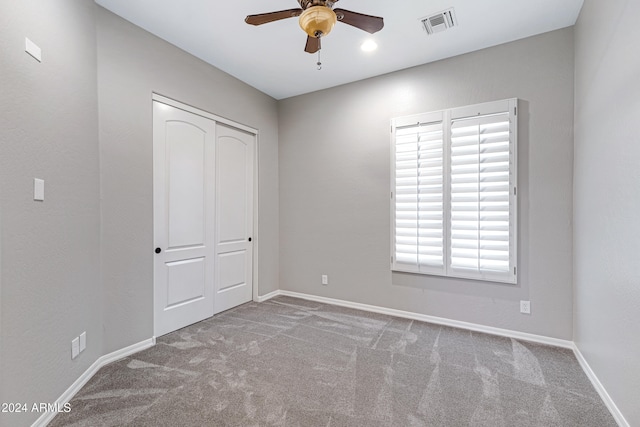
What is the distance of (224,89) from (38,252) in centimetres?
254

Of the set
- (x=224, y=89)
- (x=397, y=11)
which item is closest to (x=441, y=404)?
(x=397, y=11)

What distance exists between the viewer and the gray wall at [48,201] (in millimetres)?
1471

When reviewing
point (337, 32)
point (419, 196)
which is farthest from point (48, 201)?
point (419, 196)

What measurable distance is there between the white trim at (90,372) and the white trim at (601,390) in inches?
131

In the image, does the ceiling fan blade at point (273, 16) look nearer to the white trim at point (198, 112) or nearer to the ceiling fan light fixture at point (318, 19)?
the ceiling fan light fixture at point (318, 19)

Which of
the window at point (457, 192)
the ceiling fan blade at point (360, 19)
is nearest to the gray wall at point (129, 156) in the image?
the ceiling fan blade at point (360, 19)

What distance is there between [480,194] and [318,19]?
225 cm

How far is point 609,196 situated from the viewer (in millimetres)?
1853

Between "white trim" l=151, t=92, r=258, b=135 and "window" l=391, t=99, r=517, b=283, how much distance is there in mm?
1918

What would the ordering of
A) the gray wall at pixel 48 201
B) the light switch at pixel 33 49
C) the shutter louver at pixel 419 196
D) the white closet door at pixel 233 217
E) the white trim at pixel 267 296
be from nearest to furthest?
the gray wall at pixel 48 201, the light switch at pixel 33 49, the shutter louver at pixel 419 196, the white closet door at pixel 233 217, the white trim at pixel 267 296

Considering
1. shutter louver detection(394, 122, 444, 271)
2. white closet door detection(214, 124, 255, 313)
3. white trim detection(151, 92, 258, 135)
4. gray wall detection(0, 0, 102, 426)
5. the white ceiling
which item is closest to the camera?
gray wall detection(0, 0, 102, 426)

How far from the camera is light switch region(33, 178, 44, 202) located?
5.38ft

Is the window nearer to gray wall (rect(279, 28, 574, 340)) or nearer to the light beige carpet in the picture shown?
gray wall (rect(279, 28, 574, 340))

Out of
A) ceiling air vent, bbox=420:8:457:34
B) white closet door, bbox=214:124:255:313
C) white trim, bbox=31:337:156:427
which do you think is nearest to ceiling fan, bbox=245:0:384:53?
ceiling air vent, bbox=420:8:457:34
